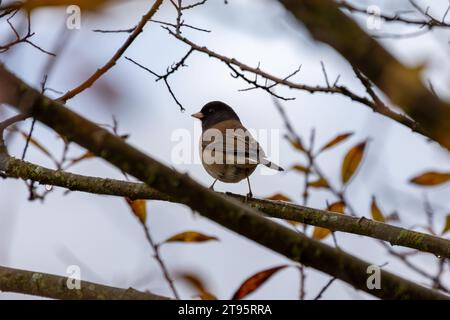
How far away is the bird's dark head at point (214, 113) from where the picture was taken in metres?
4.74

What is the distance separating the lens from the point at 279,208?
2674 mm

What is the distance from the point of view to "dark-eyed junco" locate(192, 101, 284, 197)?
3611 mm

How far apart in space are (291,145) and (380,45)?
2274mm

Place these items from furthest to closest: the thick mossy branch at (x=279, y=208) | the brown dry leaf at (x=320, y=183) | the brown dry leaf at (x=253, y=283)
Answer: the brown dry leaf at (x=320, y=183) → the brown dry leaf at (x=253, y=283) → the thick mossy branch at (x=279, y=208)

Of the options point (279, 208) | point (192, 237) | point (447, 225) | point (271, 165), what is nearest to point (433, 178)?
point (447, 225)

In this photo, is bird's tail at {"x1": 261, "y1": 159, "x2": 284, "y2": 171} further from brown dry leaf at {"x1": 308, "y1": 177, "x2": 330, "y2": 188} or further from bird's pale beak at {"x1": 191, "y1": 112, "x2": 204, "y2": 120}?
bird's pale beak at {"x1": 191, "y1": 112, "x2": 204, "y2": 120}

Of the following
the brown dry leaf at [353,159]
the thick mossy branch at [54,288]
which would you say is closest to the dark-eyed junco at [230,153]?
the brown dry leaf at [353,159]

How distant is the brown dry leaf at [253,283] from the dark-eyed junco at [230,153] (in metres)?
0.69

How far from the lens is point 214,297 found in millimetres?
2734

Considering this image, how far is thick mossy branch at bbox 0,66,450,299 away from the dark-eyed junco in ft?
5.66

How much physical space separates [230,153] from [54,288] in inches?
66.8

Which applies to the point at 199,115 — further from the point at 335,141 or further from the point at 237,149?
the point at 335,141

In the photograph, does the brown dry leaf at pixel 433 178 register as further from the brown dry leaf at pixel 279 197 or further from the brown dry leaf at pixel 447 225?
the brown dry leaf at pixel 279 197
